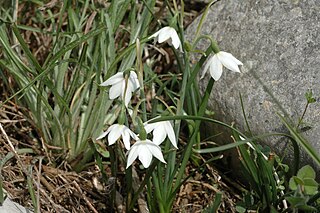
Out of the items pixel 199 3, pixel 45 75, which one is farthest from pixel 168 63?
pixel 45 75

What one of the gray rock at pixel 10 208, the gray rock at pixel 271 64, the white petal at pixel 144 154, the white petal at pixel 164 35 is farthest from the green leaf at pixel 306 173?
the gray rock at pixel 10 208

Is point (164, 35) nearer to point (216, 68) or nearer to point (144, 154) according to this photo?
point (216, 68)

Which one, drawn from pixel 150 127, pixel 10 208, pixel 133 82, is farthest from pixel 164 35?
pixel 10 208

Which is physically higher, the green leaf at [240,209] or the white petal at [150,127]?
the white petal at [150,127]

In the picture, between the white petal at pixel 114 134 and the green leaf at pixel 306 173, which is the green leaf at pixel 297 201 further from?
the white petal at pixel 114 134

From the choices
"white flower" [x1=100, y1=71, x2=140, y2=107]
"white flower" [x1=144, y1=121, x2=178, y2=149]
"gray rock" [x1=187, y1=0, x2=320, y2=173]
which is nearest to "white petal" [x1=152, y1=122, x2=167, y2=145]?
"white flower" [x1=144, y1=121, x2=178, y2=149]
